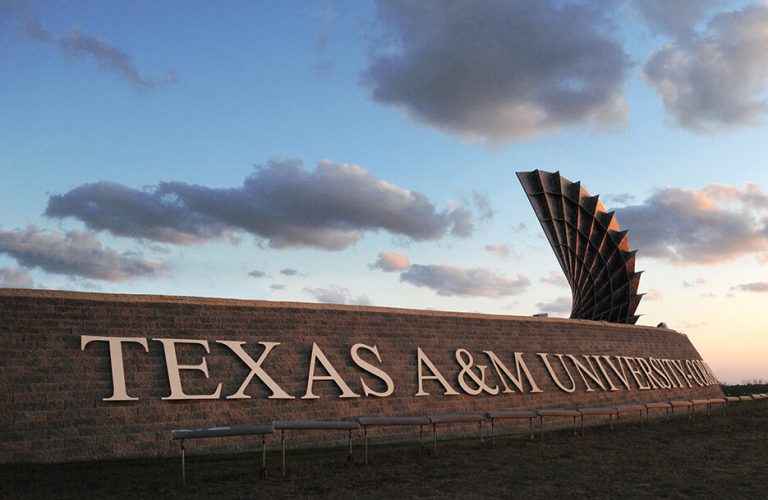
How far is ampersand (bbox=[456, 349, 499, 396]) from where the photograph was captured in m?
20.5

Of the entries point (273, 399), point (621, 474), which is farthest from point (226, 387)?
point (621, 474)

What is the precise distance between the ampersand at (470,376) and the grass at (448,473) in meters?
3.44

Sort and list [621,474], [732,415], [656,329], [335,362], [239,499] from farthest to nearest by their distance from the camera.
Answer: [656,329], [732,415], [335,362], [621,474], [239,499]

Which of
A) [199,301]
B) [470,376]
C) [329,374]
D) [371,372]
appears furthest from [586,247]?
[199,301]

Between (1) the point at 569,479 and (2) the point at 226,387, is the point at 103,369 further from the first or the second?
(1) the point at 569,479

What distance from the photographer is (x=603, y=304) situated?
34.2 meters

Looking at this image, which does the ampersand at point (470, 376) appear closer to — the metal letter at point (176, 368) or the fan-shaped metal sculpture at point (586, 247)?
the metal letter at point (176, 368)

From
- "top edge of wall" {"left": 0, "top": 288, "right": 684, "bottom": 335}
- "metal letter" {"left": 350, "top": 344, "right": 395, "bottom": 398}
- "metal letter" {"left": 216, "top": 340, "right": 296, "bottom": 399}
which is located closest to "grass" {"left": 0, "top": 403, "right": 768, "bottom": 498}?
"metal letter" {"left": 216, "top": 340, "right": 296, "bottom": 399}

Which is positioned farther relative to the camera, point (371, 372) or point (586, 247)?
point (586, 247)

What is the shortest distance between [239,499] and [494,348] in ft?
44.1

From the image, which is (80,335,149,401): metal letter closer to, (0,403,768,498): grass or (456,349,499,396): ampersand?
(0,403,768,498): grass

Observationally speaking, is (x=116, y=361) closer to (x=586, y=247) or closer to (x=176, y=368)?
(x=176, y=368)

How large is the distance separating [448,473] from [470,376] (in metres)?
8.46

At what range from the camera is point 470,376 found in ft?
68.2
